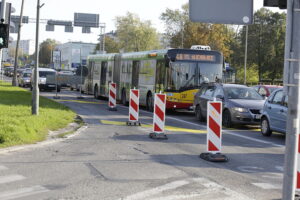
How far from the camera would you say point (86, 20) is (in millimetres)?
58969

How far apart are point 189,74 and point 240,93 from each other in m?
4.62

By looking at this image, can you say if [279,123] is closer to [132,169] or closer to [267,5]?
[132,169]

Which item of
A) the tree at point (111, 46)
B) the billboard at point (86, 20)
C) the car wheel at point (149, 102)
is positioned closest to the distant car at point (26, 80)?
the billboard at point (86, 20)

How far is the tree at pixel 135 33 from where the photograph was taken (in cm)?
8825

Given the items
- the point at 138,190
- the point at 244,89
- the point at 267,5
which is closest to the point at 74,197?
the point at 138,190

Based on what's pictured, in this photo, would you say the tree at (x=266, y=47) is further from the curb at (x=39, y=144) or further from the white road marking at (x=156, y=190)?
the white road marking at (x=156, y=190)

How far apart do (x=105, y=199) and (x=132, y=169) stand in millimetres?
2164

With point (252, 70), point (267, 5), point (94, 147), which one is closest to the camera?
point (267, 5)

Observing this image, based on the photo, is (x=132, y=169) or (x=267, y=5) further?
(x=132, y=169)

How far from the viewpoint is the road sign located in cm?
588

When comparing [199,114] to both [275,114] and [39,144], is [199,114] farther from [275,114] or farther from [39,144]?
[39,144]

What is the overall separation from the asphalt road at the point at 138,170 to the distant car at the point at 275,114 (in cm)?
53

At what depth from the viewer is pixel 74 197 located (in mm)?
6512

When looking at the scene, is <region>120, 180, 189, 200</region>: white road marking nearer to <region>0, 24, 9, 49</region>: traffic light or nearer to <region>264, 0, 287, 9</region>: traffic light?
<region>264, 0, 287, 9</region>: traffic light
